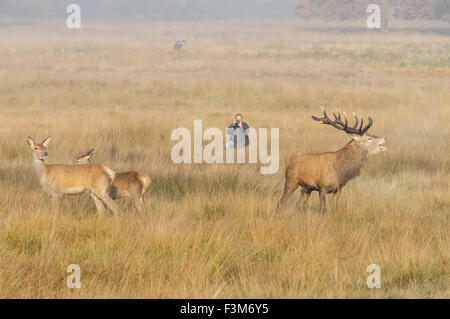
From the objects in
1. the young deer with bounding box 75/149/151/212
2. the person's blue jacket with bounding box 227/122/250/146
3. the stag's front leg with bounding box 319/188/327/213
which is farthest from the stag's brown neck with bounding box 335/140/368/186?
the person's blue jacket with bounding box 227/122/250/146

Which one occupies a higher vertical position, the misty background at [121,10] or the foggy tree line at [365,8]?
the misty background at [121,10]

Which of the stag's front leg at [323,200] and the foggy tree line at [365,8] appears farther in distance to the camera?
the foggy tree line at [365,8]

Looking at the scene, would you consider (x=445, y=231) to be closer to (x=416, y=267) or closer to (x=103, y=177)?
(x=416, y=267)

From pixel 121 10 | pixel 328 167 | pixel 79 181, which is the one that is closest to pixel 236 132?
pixel 328 167

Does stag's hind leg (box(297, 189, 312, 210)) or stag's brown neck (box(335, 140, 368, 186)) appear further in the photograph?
stag's hind leg (box(297, 189, 312, 210))

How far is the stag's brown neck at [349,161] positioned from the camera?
870 cm

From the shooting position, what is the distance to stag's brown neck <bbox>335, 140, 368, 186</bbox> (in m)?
8.70

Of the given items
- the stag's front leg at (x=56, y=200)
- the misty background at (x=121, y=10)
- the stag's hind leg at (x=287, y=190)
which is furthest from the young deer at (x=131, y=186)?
the misty background at (x=121, y=10)

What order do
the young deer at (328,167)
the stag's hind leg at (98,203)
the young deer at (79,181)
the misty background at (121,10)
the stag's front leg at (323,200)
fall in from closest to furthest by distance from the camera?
1. the young deer at (79,181)
2. the stag's hind leg at (98,203)
3. the stag's front leg at (323,200)
4. the young deer at (328,167)
5. the misty background at (121,10)

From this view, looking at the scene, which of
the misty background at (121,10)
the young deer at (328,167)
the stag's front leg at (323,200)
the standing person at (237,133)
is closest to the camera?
the stag's front leg at (323,200)

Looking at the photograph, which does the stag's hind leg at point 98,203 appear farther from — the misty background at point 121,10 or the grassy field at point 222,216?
the misty background at point 121,10

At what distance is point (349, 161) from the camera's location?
8742mm

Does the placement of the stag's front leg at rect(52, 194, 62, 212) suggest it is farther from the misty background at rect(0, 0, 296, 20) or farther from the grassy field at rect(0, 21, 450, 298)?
the misty background at rect(0, 0, 296, 20)

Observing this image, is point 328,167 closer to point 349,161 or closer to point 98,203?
point 349,161
